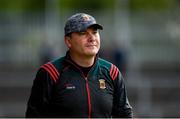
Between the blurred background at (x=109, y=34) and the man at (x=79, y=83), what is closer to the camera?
the man at (x=79, y=83)

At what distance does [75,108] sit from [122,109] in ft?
1.61

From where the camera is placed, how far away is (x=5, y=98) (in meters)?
25.3

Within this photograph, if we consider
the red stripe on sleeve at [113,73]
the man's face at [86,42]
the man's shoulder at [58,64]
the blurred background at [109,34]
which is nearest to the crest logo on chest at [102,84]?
the red stripe on sleeve at [113,73]

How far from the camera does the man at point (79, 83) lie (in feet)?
21.9

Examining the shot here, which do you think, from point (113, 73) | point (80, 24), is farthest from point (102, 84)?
point (80, 24)

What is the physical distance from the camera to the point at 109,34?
3759 centimetres

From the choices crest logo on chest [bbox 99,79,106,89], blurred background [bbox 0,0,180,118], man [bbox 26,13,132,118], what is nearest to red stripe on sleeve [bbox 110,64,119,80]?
man [bbox 26,13,132,118]

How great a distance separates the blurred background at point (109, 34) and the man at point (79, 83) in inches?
852

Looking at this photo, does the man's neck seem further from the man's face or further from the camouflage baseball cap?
the camouflage baseball cap

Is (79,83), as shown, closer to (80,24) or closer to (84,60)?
(84,60)

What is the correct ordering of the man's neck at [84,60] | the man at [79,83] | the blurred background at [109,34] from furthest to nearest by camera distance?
the blurred background at [109,34], the man's neck at [84,60], the man at [79,83]

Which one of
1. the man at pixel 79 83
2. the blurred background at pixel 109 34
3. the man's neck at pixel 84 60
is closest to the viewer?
the man at pixel 79 83

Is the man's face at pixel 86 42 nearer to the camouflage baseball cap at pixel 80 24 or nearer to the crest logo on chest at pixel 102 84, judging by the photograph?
the camouflage baseball cap at pixel 80 24

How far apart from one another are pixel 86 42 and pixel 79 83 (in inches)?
13.6
